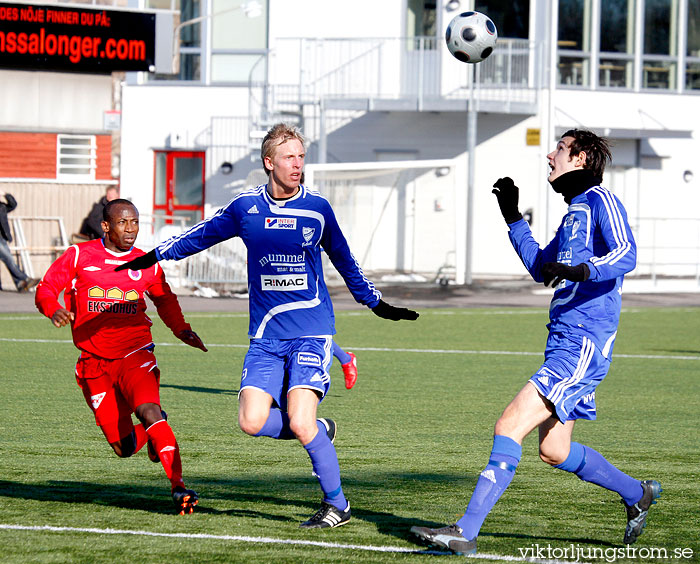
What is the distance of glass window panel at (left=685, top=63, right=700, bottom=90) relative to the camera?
96.9ft

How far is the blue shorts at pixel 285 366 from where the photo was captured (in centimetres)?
580

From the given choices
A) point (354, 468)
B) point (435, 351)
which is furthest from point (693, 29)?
point (354, 468)

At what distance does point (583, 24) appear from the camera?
28.5 meters

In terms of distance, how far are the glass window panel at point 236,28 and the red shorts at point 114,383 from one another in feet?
75.4

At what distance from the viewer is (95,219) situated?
21828mm

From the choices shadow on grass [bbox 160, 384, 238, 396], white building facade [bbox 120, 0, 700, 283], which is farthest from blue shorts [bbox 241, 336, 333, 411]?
white building facade [bbox 120, 0, 700, 283]

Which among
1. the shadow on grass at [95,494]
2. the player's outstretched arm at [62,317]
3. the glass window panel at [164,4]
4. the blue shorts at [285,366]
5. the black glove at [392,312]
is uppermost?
the glass window panel at [164,4]

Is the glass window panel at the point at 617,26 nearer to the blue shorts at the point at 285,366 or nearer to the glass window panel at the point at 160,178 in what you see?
the glass window panel at the point at 160,178

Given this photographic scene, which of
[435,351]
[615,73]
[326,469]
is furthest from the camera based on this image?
[615,73]

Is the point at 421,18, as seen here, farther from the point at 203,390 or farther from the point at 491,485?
the point at 491,485

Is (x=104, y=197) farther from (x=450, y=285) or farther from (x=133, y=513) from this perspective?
(x=133, y=513)

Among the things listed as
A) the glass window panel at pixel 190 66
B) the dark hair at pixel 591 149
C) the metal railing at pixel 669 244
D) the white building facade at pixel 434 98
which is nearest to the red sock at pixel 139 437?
the dark hair at pixel 591 149

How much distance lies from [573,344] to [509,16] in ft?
78.3

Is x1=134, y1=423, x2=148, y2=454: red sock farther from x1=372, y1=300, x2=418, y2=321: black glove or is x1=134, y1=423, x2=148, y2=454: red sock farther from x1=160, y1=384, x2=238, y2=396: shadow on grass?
x1=160, y1=384, x2=238, y2=396: shadow on grass
